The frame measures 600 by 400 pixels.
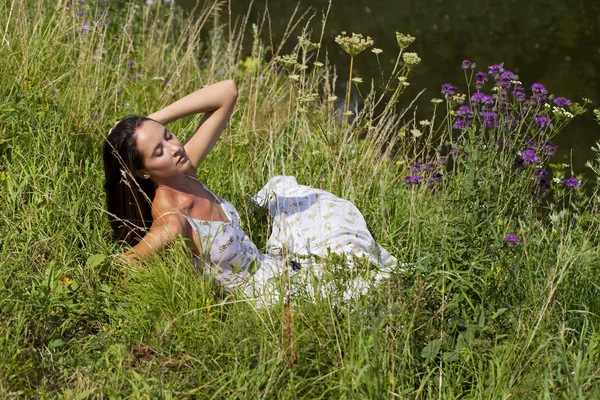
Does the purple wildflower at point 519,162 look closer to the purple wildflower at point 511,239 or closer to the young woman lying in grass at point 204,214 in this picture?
the purple wildflower at point 511,239

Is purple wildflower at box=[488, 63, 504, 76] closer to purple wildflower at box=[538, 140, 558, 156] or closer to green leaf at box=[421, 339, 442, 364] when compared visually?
purple wildflower at box=[538, 140, 558, 156]

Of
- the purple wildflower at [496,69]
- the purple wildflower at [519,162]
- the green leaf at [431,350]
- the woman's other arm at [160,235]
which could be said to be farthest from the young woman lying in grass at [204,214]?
the purple wildflower at [496,69]

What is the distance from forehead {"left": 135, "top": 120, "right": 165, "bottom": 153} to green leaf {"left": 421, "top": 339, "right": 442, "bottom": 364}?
1253 millimetres

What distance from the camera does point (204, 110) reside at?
3.47 m

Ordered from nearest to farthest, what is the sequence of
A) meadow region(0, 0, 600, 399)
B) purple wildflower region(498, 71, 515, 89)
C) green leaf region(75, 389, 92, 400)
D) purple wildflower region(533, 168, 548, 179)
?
green leaf region(75, 389, 92, 400) < meadow region(0, 0, 600, 399) < purple wildflower region(498, 71, 515, 89) < purple wildflower region(533, 168, 548, 179)

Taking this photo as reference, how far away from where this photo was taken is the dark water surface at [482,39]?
7750 millimetres

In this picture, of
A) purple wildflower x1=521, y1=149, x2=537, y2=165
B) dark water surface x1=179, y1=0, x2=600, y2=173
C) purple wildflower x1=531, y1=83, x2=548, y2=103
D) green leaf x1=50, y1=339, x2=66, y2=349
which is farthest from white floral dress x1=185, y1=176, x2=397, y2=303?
dark water surface x1=179, y1=0, x2=600, y2=173

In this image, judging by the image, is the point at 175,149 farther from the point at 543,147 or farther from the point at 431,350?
the point at 543,147

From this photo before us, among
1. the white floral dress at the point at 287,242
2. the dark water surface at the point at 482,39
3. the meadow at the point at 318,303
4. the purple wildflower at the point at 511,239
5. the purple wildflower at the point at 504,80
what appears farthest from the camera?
the dark water surface at the point at 482,39

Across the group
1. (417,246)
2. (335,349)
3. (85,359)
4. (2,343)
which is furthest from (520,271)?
(2,343)

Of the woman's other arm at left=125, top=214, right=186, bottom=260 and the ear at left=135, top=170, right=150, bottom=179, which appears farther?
the ear at left=135, top=170, right=150, bottom=179

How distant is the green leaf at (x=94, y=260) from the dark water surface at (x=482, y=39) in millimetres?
4228

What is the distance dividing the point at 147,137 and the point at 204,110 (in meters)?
0.50

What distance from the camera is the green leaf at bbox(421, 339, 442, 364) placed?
258cm
